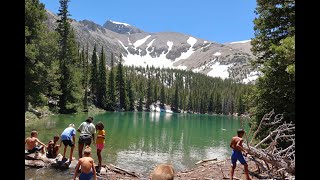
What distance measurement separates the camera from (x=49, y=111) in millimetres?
54688

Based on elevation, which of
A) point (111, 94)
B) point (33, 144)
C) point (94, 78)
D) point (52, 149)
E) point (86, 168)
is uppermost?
point (94, 78)

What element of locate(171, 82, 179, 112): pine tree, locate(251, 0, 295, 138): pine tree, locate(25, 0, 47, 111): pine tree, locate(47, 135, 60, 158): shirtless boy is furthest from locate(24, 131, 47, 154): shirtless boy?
locate(171, 82, 179, 112): pine tree

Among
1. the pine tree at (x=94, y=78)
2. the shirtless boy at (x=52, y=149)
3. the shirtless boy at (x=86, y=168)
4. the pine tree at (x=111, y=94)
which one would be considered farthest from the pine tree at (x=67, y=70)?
the shirtless boy at (x=86, y=168)

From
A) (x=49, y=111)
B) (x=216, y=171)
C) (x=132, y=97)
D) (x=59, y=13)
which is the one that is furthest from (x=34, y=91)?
(x=132, y=97)

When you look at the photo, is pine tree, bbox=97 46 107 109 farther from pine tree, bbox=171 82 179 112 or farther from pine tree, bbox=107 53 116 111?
pine tree, bbox=171 82 179 112

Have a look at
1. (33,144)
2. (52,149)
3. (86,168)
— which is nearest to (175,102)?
(52,149)

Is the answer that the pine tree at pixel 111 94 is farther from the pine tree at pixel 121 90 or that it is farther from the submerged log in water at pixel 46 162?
the submerged log in water at pixel 46 162

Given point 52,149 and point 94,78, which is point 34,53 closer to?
point 52,149

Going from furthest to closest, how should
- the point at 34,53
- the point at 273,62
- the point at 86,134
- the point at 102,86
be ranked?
the point at 102,86, the point at 34,53, the point at 273,62, the point at 86,134

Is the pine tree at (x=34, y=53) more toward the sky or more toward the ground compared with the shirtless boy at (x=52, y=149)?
more toward the sky
